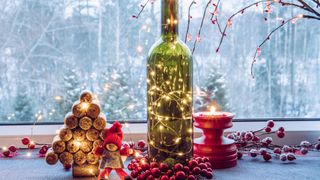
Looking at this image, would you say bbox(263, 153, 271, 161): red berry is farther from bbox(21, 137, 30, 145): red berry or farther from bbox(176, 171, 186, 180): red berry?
bbox(21, 137, 30, 145): red berry

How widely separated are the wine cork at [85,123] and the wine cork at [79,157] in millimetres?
57

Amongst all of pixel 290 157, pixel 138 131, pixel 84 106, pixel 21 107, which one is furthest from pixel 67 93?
pixel 290 157

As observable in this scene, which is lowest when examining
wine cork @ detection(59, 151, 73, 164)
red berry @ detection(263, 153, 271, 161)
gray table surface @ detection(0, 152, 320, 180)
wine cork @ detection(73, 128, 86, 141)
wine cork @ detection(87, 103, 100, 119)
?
gray table surface @ detection(0, 152, 320, 180)

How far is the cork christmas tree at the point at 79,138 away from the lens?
1.07 meters

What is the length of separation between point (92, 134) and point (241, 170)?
36 cm

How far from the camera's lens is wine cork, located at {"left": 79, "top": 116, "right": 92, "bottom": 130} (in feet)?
3.52

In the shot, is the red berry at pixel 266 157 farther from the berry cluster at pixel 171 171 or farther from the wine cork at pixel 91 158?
the wine cork at pixel 91 158

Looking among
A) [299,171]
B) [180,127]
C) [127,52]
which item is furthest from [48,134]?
[299,171]

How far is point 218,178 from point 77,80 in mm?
597

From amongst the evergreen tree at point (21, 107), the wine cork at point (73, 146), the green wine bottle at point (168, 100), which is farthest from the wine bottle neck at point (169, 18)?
the evergreen tree at point (21, 107)

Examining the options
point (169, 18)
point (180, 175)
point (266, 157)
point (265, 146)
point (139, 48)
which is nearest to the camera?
point (180, 175)

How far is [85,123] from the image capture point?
107 centimetres

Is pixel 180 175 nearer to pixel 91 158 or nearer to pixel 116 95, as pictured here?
pixel 91 158

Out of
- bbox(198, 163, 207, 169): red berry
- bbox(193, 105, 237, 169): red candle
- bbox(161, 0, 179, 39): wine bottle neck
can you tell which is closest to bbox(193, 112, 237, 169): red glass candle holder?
bbox(193, 105, 237, 169): red candle
